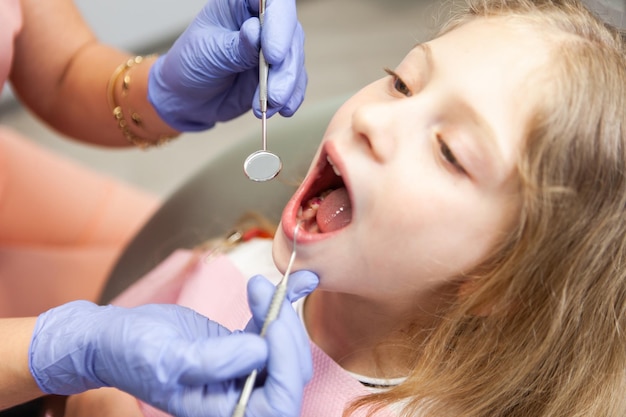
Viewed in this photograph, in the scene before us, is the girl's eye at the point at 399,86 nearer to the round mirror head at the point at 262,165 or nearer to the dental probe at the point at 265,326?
the round mirror head at the point at 262,165

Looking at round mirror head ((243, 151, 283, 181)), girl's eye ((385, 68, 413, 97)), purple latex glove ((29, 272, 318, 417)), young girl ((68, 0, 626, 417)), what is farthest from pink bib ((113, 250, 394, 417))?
girl's eye ((385, 68, 413, 97))

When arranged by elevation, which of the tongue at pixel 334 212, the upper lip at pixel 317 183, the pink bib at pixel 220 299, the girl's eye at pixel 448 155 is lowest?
the pink bib at pixel 220 299

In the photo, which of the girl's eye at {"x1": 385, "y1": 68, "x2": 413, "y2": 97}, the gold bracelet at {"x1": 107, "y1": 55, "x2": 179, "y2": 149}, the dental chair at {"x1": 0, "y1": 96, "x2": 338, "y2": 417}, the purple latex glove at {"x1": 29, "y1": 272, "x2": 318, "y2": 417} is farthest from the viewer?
the dental chair at {"x1": 0, "y1": 96, "x2": 338, "y2": 417}

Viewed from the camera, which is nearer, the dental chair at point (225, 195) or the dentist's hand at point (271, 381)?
the dentist's hand at point (271, 381)

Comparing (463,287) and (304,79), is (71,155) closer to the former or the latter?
(304,79)

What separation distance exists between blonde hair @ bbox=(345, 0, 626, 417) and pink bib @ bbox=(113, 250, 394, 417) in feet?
0.19

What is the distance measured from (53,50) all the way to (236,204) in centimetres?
43

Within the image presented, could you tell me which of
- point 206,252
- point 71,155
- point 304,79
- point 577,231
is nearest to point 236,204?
point 206,252

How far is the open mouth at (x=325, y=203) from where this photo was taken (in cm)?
86

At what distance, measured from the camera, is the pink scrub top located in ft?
4.06

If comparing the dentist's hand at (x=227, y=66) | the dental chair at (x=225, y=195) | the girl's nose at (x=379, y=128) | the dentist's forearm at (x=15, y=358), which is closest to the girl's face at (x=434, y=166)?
the girl's nose at (x=379, y=128)

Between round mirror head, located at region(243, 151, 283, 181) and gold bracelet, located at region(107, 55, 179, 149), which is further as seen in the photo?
gold bracelet, located at region(107, 55, 179, 149)

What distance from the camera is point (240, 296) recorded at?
3.51ft

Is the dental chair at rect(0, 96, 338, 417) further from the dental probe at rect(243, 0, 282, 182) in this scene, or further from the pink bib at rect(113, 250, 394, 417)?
the dental probe at rect(243, 0, 282, 182)
